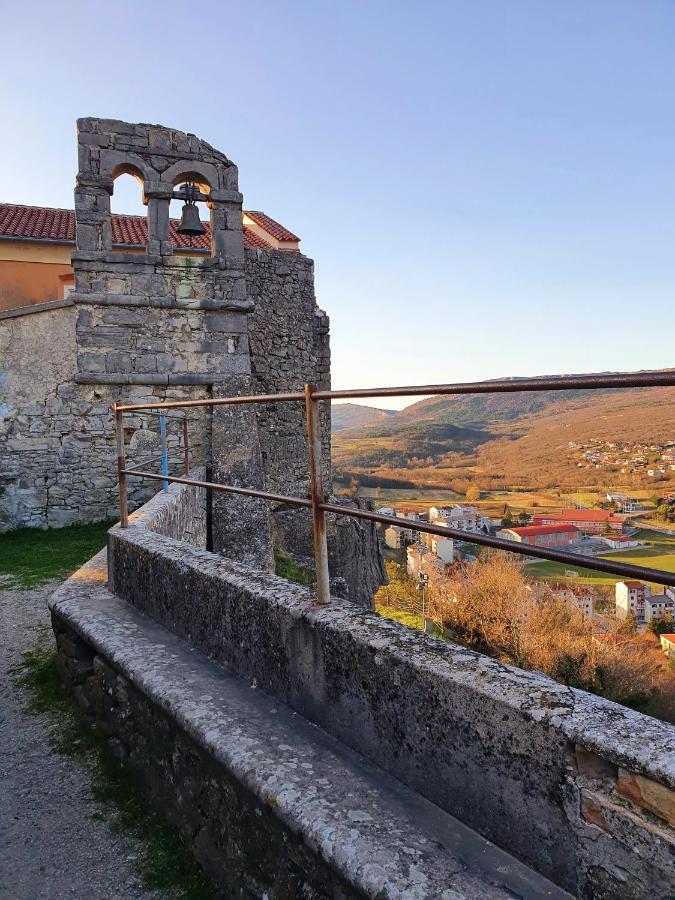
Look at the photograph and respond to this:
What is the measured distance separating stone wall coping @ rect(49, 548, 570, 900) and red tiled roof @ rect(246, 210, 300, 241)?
791 inches

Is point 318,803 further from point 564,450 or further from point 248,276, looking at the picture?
point 248,276

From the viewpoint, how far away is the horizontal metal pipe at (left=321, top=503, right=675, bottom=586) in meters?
1.38

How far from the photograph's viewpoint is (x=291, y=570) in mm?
10727

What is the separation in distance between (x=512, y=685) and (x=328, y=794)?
1.97 feet

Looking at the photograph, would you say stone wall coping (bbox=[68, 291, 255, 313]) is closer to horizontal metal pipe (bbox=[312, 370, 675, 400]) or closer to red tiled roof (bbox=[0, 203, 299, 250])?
red tiled roof (bbox=[0, 203, 299, 250])

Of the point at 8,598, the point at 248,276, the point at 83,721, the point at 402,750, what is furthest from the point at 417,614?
the point at 402,750

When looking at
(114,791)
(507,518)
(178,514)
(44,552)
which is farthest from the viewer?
(44,552)

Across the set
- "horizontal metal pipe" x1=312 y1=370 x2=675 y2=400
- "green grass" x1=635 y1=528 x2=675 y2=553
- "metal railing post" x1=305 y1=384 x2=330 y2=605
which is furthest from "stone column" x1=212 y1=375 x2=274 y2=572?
"green grass" x1=635 y1=528 x2=675 y2=553

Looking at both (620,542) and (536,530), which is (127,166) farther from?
(620,542)

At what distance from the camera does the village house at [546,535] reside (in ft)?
5.25

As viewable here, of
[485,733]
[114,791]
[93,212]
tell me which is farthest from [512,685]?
[93,212]

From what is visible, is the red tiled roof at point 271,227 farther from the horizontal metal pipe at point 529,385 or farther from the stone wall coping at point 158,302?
the horizontal metal pipe at point 529,385

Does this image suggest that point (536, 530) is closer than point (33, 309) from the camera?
Yes

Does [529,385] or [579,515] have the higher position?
[529,385]
